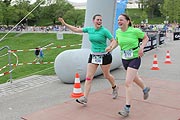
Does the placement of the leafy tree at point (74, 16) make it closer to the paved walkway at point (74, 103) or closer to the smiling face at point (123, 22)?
the paved walkway at point (74, 103)

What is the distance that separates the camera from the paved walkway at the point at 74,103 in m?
5.05

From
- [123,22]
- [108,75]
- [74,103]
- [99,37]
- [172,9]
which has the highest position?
[172,9]

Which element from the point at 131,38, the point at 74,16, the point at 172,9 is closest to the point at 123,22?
the point at 131,38

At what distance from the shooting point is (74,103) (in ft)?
19.4

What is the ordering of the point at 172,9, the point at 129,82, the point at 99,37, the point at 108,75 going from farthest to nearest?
the point at 172,9 → the point at 108,75 → the point at 99,37 → the point at 129,82

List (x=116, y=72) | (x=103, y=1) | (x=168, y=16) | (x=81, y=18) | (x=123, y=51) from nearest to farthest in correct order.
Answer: (x=123, y=51) → (x=103, y=1) → (x=116, y=72) → (x=168, y=16) → (x=81, y=18)

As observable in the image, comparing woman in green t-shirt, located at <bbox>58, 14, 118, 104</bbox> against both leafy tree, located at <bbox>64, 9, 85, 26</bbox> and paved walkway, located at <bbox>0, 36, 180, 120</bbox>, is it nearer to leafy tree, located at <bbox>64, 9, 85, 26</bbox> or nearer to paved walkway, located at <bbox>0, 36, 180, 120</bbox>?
paved walkway, located at <bbox>0, 36, 180, 120</bbox>

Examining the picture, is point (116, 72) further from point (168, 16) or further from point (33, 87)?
point (168, 16)

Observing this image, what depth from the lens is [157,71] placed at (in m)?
9.84

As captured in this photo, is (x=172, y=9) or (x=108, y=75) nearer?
(x=108, y=75)

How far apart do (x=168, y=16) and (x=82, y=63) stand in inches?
2513

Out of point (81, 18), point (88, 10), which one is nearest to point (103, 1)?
point (88, 10)

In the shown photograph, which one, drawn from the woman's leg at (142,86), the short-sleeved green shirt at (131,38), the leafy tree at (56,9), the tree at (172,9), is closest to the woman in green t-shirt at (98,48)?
the short-sleeved green shirt at (131,38)

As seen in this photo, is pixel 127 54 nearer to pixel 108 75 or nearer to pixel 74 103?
pixel 108 75
